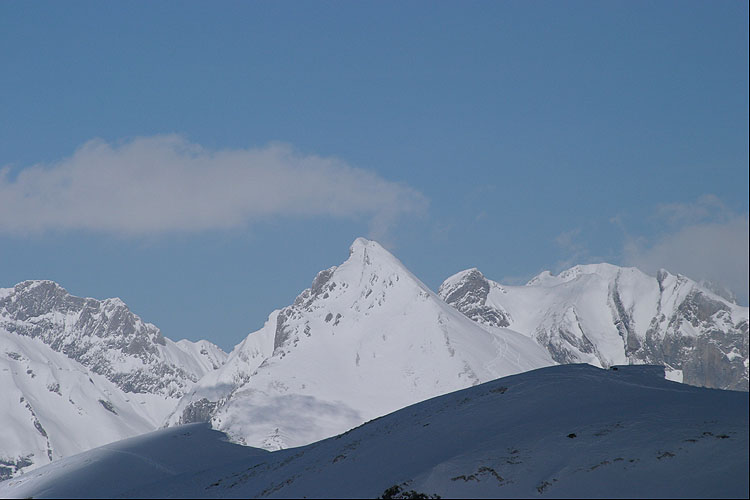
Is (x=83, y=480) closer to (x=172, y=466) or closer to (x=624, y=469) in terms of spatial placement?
(x=172, y=466)

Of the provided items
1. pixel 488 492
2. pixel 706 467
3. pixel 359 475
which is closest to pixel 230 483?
pixel 359 475

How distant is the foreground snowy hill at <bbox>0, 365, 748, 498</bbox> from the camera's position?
33219 mm

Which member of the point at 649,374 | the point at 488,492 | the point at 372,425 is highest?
the point at 649,374

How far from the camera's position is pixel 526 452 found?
3666 centimetres

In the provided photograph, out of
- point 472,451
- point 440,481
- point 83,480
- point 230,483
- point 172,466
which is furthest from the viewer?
point 172,466

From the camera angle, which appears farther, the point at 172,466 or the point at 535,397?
the point at 172,466

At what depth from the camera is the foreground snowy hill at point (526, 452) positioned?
33219 mm

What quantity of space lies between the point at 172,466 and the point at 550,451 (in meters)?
33.5

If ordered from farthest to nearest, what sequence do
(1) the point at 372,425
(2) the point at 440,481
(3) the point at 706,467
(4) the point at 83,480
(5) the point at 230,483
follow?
(4) the point at 83,480, (1) the point at 372,425, (5) the point at 230,483, (2) the point at 440,481, (3) the point at 706,467

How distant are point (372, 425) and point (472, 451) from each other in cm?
1331

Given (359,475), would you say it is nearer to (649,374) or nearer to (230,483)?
(230,483)

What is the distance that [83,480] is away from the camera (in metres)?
54.4

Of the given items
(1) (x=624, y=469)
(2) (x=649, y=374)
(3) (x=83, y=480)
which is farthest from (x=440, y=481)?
(3) (x=83, y=480)

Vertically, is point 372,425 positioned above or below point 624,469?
above
